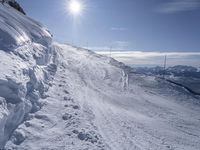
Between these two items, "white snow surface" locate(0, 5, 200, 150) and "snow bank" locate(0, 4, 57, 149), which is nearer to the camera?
"snow bank" locate(0, 4, 57, 149)

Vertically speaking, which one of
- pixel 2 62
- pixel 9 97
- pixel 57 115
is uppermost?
pixel 2 62

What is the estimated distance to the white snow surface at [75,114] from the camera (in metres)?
11.8

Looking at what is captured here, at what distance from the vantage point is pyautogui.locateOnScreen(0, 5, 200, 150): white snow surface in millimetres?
11828

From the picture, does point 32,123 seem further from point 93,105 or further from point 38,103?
point 93,105

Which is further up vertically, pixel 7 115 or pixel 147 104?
pixel 7 115

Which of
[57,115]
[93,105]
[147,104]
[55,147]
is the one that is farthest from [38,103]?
[147,104]

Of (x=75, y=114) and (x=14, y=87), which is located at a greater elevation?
(x=14, y=87)

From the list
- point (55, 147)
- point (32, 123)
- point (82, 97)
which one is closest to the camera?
point (55, 147)

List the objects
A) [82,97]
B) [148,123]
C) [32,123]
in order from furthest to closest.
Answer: [82,97] < [148,123] < [32,123]

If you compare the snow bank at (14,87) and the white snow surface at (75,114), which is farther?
the white snow surface at (75,114)

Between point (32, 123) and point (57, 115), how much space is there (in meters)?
2.20

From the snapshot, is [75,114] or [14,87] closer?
[14,87]

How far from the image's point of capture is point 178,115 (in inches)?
917

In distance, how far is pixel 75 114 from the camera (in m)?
15.7
